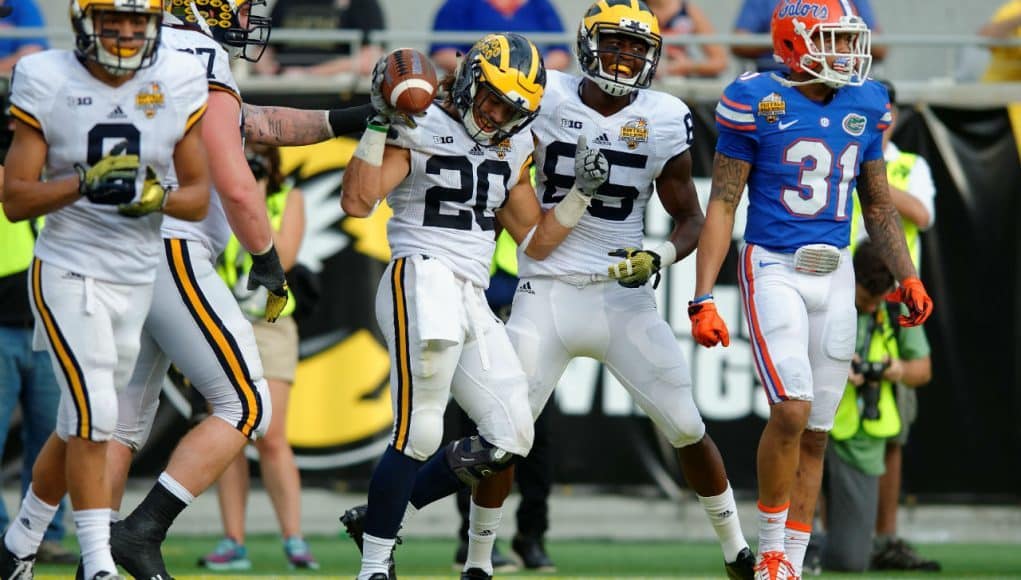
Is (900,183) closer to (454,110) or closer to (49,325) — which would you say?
(454,110)

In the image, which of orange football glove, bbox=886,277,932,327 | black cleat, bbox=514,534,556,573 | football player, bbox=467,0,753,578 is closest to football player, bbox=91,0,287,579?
football player, bbox=467,0,753,578

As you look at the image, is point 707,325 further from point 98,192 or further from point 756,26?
point 756,26

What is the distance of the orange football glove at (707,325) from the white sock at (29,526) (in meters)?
2.29

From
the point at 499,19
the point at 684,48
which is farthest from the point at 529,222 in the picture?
the point at 684,48

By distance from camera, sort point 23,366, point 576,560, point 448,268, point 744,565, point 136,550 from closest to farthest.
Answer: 1. point 136,550
2. point 448,268
3. point 744,565
4. point 23,366
5. point 576,560

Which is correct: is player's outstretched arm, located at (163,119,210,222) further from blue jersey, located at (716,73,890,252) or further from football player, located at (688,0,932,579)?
blue jersey, located at (716,73,890,252)

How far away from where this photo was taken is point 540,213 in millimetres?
6016

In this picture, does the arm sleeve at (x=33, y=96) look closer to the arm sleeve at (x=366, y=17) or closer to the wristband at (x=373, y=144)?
the wristband at (x=373, y=144)

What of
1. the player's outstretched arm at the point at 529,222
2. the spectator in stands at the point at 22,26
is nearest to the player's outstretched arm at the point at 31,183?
the player's outstretched arm at the point at 529,222

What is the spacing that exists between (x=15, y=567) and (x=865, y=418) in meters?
3.93

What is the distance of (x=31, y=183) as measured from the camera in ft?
16.1

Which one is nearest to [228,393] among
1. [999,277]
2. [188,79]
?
[188,79]

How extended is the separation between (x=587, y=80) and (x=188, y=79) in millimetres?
1663

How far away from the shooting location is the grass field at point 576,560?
705 centimetres
